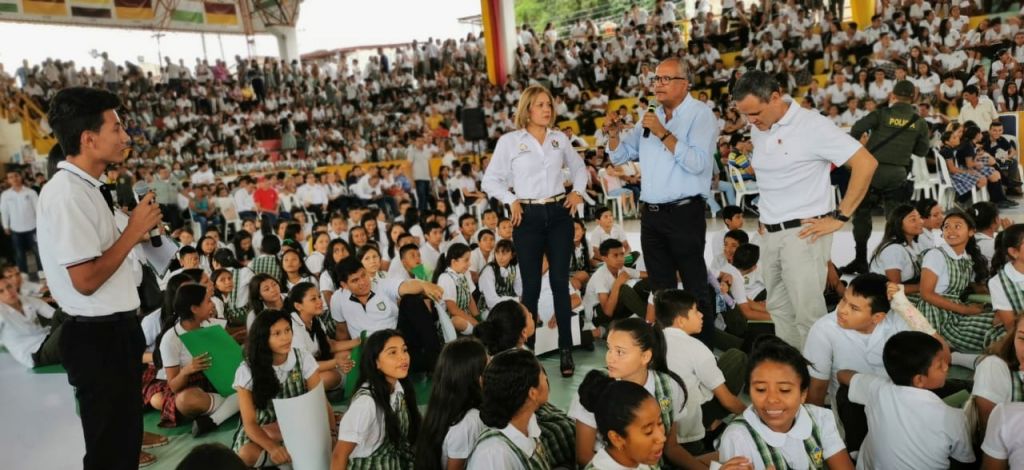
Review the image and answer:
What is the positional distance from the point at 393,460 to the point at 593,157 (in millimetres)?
7579

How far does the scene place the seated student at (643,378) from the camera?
2.22m

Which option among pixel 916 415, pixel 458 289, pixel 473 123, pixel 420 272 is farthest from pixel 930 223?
pixel 473 123

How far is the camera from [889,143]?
484cm

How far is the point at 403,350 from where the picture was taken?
2396mm

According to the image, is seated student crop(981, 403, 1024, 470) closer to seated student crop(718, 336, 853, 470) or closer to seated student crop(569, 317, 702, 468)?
seated student crop(718, 336, 853, 470)

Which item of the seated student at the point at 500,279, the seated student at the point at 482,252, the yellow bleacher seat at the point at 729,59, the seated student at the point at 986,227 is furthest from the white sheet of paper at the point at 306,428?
the yellow bleacher seat at the point at 729,59

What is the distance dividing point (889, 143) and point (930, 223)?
0.77 metres

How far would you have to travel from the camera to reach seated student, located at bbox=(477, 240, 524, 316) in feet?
14.1

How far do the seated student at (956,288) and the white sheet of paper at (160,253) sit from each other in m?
3.28

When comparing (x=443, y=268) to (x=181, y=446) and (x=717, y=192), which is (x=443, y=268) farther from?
(x=717, y=192)

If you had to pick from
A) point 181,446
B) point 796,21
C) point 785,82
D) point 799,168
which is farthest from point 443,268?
point 796,21

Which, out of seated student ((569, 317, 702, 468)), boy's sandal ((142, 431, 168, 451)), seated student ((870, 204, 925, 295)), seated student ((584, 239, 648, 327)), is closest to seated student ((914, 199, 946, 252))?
seated student ((870, 204, 925, 295))

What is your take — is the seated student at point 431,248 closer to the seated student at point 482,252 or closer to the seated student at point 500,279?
the seated student at point 482,252

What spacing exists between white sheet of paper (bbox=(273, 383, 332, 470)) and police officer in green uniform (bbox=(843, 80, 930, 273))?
151 inches
